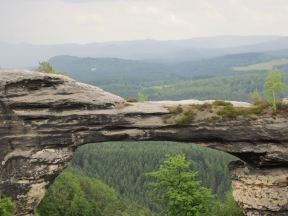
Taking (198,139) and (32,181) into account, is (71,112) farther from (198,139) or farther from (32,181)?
(198,139)

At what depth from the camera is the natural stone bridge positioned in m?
34.8

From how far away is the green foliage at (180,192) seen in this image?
119 ft

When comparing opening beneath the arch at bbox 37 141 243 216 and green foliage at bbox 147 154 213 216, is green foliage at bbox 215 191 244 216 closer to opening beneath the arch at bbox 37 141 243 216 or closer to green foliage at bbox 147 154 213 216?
green foliage at bbox 147 154 213 216

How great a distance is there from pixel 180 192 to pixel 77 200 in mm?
24876

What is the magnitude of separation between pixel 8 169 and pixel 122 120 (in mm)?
11163

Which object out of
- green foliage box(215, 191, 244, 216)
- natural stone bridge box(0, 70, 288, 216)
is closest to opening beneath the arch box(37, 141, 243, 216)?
green foliage box(215, 191, 244, 216)

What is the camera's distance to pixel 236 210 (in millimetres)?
46656

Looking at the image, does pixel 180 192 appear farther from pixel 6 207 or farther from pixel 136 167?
pixel 136 167

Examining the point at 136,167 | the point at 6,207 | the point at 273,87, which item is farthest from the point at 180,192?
the point at 136,167

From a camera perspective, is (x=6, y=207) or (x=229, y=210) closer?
(x=6, y=207)

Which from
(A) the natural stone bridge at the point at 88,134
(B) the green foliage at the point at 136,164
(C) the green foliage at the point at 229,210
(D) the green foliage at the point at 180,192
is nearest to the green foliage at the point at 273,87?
Answer: (A) the natural stone bridge at the point at 88,134

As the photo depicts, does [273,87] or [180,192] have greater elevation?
[273,87]

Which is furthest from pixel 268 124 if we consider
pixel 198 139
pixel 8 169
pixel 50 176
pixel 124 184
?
pixel 124 184

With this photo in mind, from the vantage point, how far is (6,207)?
33.8 metres
